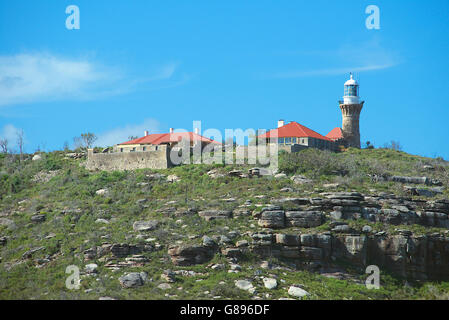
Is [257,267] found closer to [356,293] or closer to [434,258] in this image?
[356,293]

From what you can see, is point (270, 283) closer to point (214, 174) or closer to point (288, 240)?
point (288, 240)

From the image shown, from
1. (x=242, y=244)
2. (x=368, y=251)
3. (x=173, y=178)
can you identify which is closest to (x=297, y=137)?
(x=173, y=178)

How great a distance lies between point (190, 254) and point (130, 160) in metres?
20.9

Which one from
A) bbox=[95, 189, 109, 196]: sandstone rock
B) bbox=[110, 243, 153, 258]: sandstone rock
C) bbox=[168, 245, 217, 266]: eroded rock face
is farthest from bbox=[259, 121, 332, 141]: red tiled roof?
bbox=[110, 243, 153, 258]: sandstone rock

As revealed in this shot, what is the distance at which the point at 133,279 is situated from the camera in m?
34.8

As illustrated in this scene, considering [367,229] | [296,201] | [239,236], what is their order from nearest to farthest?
[239,236] < [367,229] < [296,201]

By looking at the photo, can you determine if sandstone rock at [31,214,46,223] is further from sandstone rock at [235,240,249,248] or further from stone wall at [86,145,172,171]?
sandstone rock at [235,240,249,248]

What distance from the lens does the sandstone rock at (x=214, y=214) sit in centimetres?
4194

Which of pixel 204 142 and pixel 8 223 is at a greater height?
pixel 204 142

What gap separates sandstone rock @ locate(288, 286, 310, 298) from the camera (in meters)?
34.0

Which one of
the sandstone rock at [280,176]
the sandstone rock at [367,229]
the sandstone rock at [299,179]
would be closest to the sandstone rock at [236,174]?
the sandstone rock at [280,176]

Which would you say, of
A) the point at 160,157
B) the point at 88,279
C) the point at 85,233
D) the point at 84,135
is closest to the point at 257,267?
the point at 88,279

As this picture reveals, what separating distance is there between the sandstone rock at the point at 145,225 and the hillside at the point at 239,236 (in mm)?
64

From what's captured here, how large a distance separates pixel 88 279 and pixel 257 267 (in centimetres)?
943
